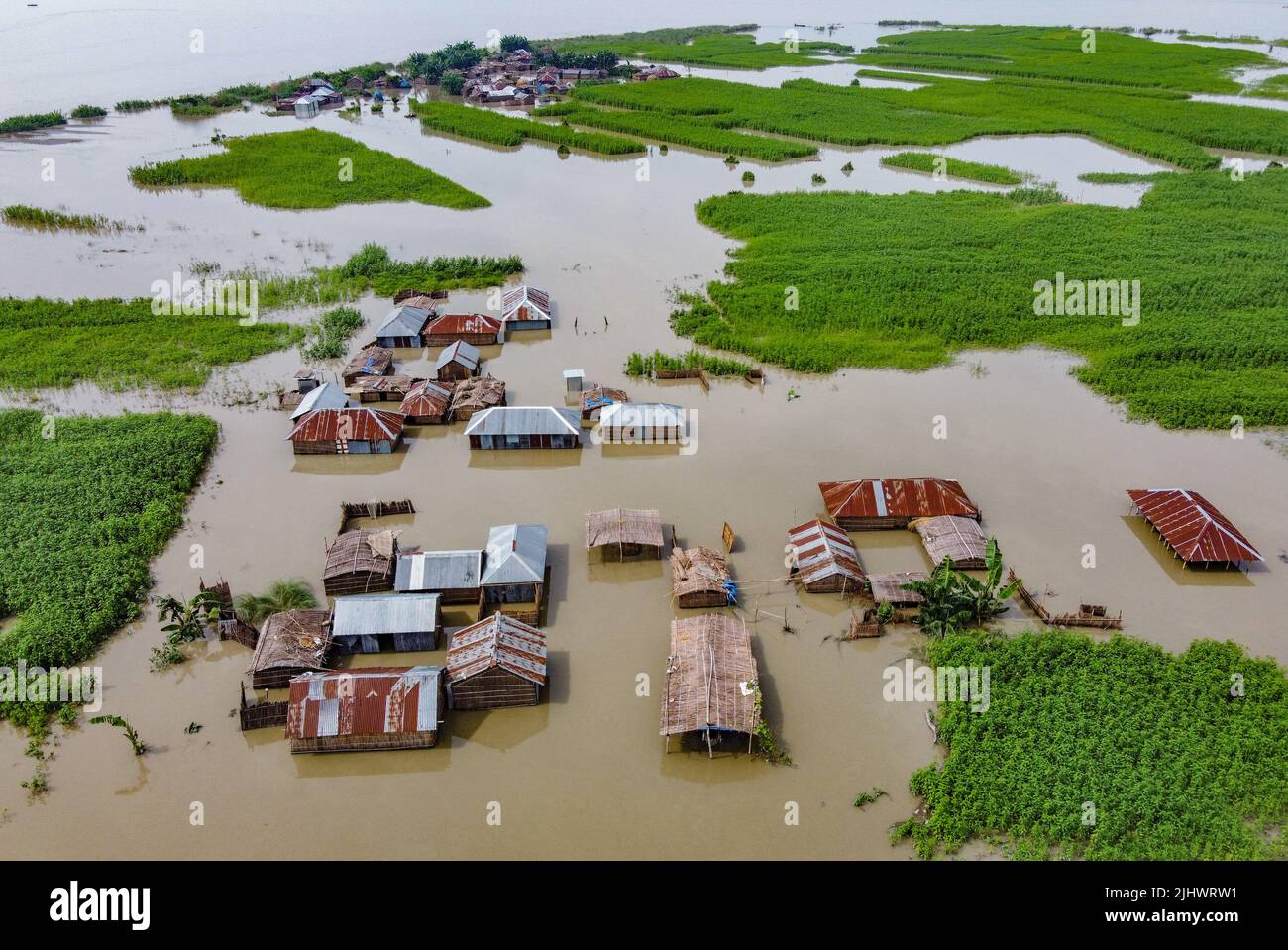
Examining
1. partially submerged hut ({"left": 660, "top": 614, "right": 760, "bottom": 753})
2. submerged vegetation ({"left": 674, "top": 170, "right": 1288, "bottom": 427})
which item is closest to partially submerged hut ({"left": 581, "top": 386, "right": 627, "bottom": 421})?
submerged vegetation ({"left": 674, "top": 170, "right": 1288, "bottom": 427})

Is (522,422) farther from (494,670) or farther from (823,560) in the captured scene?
(823,560)

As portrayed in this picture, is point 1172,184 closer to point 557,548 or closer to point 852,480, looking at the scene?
point 852,480

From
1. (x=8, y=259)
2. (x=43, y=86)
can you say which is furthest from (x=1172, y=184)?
(x=43, y=86)

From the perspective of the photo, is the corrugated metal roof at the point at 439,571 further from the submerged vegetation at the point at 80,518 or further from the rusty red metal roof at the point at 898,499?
the rusty red metal roof at the point at 898,499

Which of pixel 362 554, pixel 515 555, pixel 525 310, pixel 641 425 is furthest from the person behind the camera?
pixel 525 310

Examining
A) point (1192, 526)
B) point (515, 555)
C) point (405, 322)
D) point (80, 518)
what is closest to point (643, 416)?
point (515, 555)

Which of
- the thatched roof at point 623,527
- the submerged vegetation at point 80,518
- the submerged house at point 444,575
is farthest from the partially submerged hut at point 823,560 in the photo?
the submerged vegetation at point 80,518
